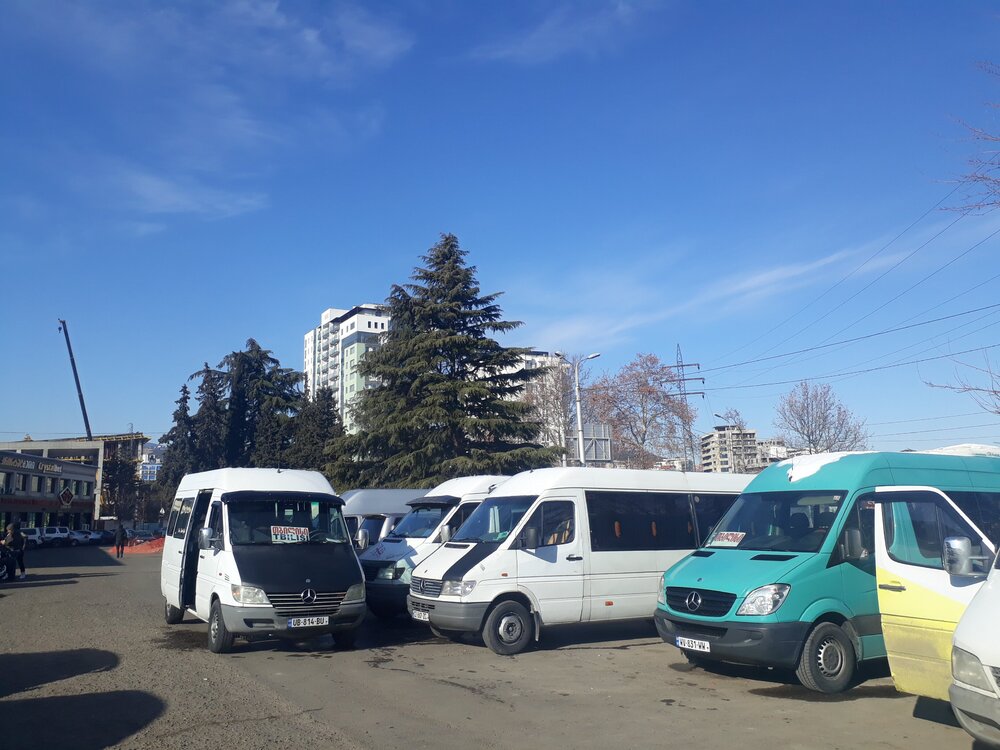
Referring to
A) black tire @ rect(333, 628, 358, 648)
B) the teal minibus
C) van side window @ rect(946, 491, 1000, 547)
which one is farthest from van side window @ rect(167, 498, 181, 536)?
van side window @ rect(946, 491, 1000, 547)

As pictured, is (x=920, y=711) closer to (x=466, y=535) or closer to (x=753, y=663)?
(x=753, y=663)

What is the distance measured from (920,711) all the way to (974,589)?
164 centimetres

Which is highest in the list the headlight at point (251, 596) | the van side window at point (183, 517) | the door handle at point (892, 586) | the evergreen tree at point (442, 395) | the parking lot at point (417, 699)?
the evergreen tree at point (442, 395)

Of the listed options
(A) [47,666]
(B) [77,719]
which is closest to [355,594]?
(A) [47,666]

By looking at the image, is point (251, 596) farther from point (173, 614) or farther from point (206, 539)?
point (173, 614)

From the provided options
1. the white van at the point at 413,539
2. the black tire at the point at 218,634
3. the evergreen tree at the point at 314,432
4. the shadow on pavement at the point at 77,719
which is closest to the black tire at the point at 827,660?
the shadow on pavement at the point at 77,719

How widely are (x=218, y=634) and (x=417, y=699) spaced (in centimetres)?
396

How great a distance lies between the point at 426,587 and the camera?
1193 centimetres

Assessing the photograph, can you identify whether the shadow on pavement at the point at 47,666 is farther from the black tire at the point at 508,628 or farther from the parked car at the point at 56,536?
the parked car at the point at 56,536

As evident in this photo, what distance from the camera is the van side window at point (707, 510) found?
14.1m

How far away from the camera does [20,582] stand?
23.5m

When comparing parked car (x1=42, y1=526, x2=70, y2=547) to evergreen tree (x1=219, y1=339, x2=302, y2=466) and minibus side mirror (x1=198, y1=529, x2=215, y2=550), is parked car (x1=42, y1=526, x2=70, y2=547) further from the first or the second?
minibus side mirror (x1=198, y1=529, x2=215, y2=550)

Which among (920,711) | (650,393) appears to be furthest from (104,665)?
(650,393)

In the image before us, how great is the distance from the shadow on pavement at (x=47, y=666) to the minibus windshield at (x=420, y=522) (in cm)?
610
